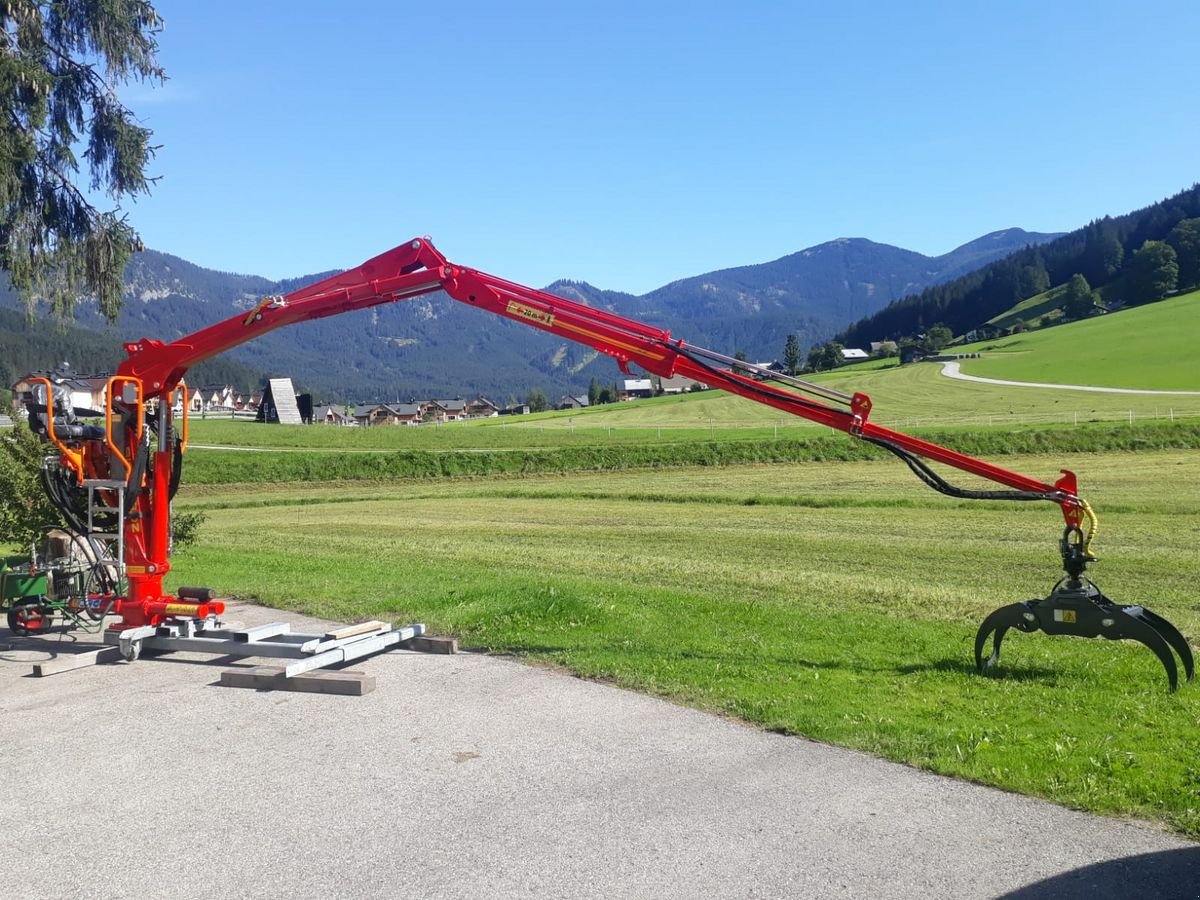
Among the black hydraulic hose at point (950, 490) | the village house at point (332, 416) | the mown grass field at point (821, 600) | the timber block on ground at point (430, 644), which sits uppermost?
the village house at point (332, 416)

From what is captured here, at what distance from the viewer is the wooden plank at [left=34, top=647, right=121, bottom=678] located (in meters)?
9.79

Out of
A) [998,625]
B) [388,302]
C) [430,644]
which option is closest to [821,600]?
[998,625]

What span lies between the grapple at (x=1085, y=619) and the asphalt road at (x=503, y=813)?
284 cm

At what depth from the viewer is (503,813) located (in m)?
6.27

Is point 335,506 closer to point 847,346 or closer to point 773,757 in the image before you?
point 773,757

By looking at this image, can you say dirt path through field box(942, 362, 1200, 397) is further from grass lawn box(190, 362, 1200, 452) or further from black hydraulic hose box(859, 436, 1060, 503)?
black hydraulic hose box(859, 436, 1060, 503)

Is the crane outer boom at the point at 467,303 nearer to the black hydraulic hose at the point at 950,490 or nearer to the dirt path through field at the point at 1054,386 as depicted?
the black hydraulic hose at the point at 950,490

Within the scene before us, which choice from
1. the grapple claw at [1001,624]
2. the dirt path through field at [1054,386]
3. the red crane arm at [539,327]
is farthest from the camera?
the dirt path through field at [1054,386]

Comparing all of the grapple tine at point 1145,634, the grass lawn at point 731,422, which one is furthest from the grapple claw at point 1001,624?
the grass lawn at point 731,422


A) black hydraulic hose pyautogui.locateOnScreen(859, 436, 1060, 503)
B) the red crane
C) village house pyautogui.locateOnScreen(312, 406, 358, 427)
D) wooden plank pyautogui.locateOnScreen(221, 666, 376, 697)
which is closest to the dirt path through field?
black hydraulic hose pyautogui.locateOnScreen(859, 436, 1060, 503)

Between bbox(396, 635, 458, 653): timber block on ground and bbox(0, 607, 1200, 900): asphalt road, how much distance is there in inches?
70.6

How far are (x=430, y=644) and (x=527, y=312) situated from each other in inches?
145

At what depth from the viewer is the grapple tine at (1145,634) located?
27.2 feet

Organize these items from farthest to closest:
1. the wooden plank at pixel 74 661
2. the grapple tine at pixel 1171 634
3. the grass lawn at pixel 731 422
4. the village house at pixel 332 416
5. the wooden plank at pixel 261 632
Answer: the village house at pixel 332 416 < the grass lawn at pixel 731 422 < the wooden plank at pixel 261 632 < the wooden plank at pixel 74 661 < the grapple tine at pixel 1171 634
